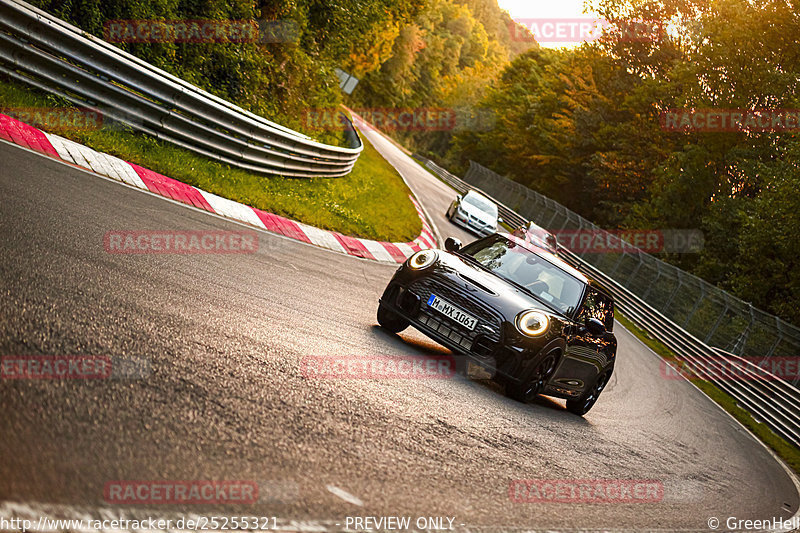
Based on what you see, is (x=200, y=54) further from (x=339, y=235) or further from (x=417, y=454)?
(x=417, y=454)

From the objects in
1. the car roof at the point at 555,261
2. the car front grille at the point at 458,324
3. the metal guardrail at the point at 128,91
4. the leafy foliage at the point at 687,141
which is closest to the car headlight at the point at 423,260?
the car front grille at the point at 458,324

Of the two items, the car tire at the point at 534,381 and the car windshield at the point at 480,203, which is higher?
the car windshield at the point at 480,203

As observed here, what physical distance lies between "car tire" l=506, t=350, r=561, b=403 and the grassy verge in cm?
700

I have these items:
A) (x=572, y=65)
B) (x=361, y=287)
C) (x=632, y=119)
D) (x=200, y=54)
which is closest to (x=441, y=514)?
(x=361, y=287)

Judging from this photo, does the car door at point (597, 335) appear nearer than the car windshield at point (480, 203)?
Yes

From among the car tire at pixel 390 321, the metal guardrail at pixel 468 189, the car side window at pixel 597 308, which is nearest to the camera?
the car tire at pixel 390 321

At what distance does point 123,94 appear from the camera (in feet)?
Result: 36.8

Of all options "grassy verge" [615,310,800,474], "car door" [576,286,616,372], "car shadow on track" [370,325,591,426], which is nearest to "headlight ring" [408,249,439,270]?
"car shadow on track" [370,325,591,426]

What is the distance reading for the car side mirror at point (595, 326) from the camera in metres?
8.45

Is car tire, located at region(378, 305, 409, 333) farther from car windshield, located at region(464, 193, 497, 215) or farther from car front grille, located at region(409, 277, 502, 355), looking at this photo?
car windshield, located at region(464, 193, 497, 215)

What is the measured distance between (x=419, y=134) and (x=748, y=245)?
71179 mm

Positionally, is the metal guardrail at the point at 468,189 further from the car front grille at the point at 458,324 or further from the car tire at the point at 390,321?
the car front grille at the point at 458,324

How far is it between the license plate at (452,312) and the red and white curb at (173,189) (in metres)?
4.45

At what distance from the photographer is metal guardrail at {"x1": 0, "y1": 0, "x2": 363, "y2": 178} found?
9844 millimetres
